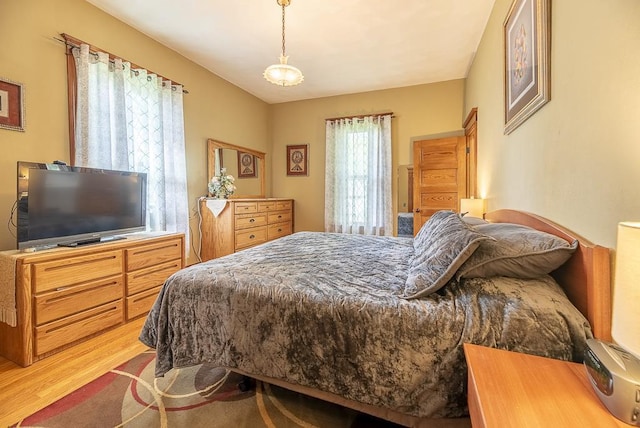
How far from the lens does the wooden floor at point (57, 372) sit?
4.84 feet

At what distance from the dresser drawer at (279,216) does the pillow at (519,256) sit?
369 centimetres

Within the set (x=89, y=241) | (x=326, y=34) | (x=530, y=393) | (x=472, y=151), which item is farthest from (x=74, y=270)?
(x=472, y=151)

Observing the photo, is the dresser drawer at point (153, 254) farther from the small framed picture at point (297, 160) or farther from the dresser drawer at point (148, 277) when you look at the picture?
the small framed picture at point (297, 160)

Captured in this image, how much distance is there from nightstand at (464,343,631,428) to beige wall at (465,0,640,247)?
49 centimetres

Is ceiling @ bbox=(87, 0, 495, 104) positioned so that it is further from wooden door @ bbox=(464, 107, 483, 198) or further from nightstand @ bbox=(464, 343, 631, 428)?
nightstand @ bbox=(464, 343, 631, 428)

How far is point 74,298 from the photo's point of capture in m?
2.00

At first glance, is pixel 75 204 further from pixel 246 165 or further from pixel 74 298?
pixel 246 165

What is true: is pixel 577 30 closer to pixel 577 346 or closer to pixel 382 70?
pixel 577 346

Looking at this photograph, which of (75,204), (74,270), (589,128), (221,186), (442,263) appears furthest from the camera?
(221,186)

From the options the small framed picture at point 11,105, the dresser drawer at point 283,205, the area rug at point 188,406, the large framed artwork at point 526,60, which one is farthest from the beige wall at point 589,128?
the dresser drawer at point 283,205

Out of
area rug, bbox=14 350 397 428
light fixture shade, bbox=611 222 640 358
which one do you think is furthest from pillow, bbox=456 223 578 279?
area rug, bbox=14 350 397 428

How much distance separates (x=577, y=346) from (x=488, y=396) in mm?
455

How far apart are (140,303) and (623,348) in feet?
9.79

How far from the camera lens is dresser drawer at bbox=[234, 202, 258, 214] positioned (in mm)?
3785
